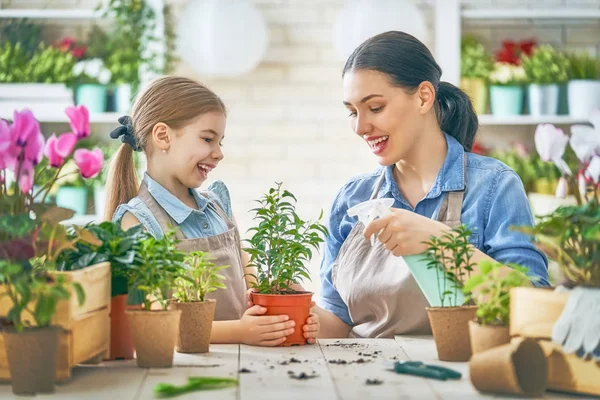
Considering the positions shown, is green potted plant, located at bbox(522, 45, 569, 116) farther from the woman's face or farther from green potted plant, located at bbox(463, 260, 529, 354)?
green potted plant, located at bbox(463, 260, 529, 354)

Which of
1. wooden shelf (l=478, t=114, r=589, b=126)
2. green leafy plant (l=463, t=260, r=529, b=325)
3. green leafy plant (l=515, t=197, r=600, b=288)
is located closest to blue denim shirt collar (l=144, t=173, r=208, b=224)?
green leafy plant (l=463, t=260, r=529, b=325)

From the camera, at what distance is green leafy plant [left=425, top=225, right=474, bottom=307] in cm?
178

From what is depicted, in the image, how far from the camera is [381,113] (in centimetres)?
249

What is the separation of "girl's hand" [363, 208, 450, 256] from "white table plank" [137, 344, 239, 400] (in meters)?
0.41

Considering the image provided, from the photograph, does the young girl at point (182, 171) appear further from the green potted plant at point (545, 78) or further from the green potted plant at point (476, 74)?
the green potted plant at point (545, 78)

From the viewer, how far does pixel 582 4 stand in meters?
5.54

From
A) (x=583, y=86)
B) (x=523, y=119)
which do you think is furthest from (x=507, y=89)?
(x=583, y=86)

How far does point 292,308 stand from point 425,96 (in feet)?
2.82

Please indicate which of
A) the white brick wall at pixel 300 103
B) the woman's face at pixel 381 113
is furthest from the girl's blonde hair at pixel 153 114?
the white brick wall at pixel 300 103

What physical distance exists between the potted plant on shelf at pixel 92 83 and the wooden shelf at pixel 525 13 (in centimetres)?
213

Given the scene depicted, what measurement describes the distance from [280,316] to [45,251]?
0.58 meters

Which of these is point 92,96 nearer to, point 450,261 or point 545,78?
point 545,78

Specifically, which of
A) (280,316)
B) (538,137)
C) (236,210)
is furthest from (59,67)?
(538,137)

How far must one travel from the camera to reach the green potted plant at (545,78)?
5.14 metres
